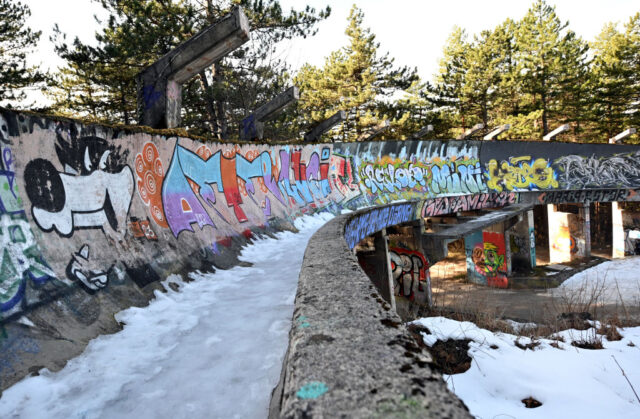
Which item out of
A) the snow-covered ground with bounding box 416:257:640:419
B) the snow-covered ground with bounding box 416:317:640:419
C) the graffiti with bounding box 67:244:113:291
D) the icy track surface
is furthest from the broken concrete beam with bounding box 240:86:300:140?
the snow-covered ground with bounding box 416:317:640:419

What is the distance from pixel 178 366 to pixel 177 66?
18.5 feet

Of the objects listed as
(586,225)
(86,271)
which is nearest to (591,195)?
(586,225)

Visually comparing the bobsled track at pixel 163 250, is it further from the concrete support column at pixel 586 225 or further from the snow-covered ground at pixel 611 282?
the concrete support column at pixel 586 225

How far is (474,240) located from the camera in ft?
70.9

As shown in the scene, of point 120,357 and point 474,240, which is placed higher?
point 120,357

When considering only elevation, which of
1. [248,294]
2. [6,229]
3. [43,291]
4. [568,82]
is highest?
[568,82]

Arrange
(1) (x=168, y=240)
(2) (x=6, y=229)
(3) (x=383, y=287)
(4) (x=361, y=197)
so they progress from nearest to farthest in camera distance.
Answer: (2) (x=6, y=229) → (1) (x=168, y=240) → (3) (x=383, y=287) → (4) (x=361, y=197)

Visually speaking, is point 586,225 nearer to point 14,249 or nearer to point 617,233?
point 617,233

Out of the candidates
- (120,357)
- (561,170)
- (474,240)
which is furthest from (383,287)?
(561,170)

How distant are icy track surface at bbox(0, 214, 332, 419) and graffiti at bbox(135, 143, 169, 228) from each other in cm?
151

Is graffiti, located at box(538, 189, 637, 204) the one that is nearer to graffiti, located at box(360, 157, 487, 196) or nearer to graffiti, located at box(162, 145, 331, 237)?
graffiti, located at box(360, 157, 487, 196)

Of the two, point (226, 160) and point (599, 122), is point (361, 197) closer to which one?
point (226, 160)

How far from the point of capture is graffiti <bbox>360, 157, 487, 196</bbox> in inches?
645

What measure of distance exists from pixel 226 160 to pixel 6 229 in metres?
5.18
